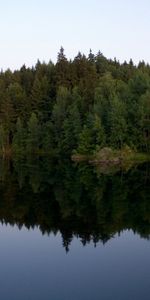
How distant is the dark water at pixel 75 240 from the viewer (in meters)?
23.1

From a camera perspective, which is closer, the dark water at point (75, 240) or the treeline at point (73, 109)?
the dark water at point (75, 240)

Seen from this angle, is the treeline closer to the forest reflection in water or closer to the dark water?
the forest reflection in water

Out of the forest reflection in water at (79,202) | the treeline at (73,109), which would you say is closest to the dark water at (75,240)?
the forest reflection in water at (79,202)

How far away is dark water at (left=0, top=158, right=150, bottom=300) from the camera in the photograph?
23109mm

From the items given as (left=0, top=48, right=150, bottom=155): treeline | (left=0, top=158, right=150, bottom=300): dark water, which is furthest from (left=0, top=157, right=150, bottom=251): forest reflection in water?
(left=0, top=48, right=150, bottom=155): treeline

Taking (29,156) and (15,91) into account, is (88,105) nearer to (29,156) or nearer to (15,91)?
(29,156)

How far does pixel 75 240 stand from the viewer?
103 ft

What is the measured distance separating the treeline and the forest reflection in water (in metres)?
16.9

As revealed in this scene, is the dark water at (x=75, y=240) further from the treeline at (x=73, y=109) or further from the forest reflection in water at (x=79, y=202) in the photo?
the treeline at (x=73, y=109)

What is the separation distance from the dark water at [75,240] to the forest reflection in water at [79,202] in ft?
0.21

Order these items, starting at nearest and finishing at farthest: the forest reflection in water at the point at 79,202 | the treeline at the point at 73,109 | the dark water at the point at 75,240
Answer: the dark water at the point at 75,240, the forest reflection in water at the point at 79,202, the treeline at the point at 73,109

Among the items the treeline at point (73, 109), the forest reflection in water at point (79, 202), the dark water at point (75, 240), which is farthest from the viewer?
the treeline at point (73, 109)

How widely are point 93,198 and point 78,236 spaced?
1532cm

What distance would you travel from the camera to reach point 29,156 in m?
107
